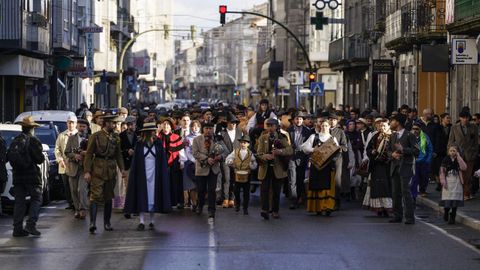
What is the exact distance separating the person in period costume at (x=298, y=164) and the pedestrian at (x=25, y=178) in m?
6.83

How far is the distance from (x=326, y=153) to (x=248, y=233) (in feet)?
13.1

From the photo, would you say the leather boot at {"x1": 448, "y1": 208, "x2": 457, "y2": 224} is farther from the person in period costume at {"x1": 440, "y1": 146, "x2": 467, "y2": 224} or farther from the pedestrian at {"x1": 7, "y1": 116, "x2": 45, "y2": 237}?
A: the pedestrian at {"x1": 7, "y1": 116, "x2": 45, "y2": 237}

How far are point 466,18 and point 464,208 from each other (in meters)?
9.91

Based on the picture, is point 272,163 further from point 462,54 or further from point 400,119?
point 462,54

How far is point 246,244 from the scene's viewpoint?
1647 cm

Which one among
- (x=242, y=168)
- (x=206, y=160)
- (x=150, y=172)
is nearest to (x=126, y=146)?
(x=206, y=160)

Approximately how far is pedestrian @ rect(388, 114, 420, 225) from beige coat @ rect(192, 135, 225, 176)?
302 centimetres

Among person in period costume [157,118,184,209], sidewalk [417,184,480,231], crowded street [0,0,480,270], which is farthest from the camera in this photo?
person in period costume [157,118,184,209]

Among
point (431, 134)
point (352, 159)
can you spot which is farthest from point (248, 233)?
point (431, 134)

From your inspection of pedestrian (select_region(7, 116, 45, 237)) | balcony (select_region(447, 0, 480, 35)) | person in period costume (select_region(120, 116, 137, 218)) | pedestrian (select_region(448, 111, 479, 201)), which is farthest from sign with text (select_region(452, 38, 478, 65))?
pedestrian (select_region(7, 116, 45, 237))

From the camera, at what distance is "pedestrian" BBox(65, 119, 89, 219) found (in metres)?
20.7

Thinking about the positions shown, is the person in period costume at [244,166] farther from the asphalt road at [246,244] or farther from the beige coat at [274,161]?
the beige coat at [274,161]

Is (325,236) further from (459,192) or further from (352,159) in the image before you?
(352,159)

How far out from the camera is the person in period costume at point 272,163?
67.9ft
